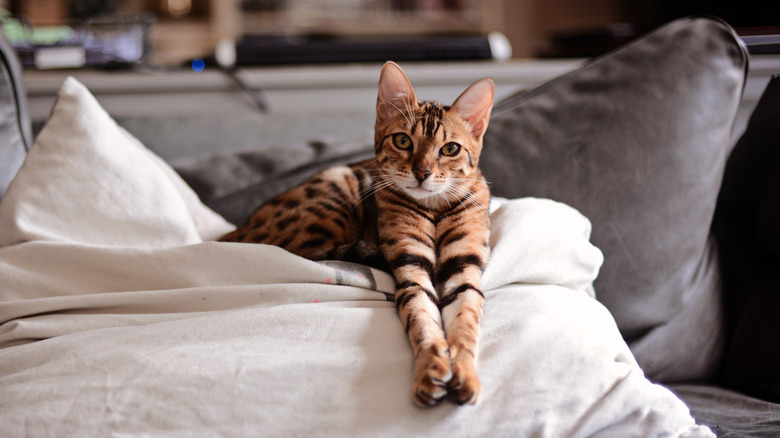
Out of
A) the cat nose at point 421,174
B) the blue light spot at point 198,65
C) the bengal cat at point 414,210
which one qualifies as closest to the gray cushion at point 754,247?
the bengal cat at point 414,210

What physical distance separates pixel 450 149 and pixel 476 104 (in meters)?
0.09

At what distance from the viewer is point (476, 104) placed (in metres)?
0.98

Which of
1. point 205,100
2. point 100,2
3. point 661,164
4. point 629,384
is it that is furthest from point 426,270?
point 100,2

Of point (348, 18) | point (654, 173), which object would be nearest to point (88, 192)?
point (654, 173)

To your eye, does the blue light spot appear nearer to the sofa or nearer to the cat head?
the sofa

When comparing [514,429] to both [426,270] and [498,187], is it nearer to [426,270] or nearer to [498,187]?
[426,270]

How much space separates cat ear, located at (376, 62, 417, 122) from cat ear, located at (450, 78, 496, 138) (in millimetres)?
80

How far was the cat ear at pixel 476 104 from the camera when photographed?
95cm

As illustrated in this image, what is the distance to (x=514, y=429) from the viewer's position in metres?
0.67

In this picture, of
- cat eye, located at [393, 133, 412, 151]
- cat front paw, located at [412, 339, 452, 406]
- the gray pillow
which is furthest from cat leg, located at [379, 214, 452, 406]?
the gray pillow

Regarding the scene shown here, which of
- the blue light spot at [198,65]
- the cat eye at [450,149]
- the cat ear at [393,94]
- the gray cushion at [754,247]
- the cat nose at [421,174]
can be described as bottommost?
the gray cushion at [754,247]

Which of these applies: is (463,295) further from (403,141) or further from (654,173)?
(654,173)

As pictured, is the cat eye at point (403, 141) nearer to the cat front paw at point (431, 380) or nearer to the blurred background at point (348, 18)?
the cat front paw at point (431, 380)

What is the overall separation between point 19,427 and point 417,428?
47cm
